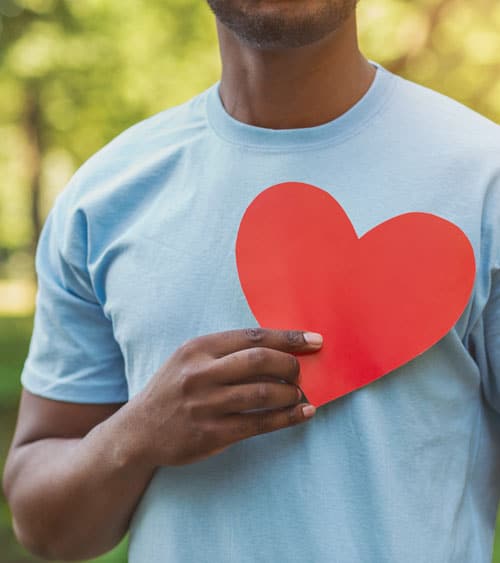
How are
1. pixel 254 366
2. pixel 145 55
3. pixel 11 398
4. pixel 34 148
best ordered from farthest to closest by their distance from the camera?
pixel 34 148 → pixel 11 398 → pixel 145 55 → pixel 254 366

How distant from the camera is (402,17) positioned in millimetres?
5270

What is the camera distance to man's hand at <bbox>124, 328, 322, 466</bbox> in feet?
4.58

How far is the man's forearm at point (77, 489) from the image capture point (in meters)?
1.58

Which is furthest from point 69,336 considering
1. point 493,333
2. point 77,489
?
point 493,333

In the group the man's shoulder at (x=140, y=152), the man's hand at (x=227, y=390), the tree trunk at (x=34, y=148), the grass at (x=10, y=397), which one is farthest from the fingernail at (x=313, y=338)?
the tree trunk at (x=34, y=148)

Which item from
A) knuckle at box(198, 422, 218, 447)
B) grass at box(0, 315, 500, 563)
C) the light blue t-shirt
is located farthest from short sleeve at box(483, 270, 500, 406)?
grass at box(0, 315, 500, 563)

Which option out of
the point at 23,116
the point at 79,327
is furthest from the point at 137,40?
the point at 79,327

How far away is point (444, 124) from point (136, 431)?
0.77 m

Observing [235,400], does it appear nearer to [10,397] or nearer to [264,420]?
[264,420]

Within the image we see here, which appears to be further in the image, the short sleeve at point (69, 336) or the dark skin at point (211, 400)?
the short sleeve at point (69, 336)

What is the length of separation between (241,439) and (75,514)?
46 centimetres

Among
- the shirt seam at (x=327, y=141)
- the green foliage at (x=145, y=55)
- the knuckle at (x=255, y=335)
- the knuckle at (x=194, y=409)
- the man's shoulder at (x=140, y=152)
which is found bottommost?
the green foliage at (x=145, y=55)

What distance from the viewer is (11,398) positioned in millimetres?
9867

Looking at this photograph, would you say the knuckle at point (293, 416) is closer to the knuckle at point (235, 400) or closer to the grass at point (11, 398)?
the knuckle at point (235, 400)
